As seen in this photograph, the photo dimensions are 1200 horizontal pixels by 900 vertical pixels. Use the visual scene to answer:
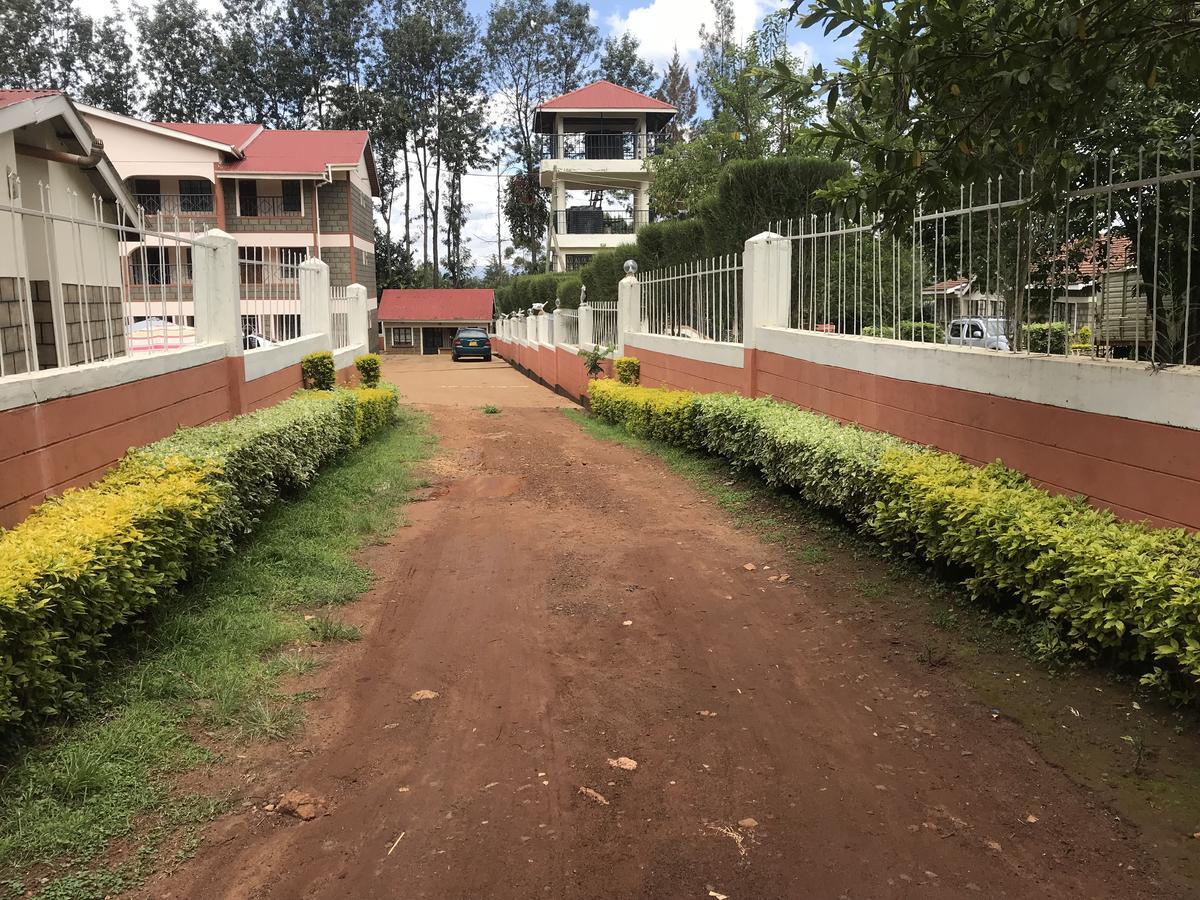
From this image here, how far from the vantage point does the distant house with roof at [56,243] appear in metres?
5.25

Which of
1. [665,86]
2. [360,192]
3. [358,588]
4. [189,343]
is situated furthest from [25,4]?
[358,588]

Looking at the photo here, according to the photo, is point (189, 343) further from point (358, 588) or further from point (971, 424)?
point (971, 424)

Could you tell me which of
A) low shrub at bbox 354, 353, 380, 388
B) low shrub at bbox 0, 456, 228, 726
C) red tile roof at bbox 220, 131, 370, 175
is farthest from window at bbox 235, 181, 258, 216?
low shrub at bbox 0, 456, 228, 726

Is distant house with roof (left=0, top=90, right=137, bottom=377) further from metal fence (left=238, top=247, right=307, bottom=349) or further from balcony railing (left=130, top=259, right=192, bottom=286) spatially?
metal fence (left=238, top=247, right=307, bottom=349)

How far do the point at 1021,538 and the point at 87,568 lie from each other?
12.7 ft

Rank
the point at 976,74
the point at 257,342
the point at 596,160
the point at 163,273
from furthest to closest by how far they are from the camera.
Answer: the point at 596,160 < the point at 257,342 < the point at 163,273 < the point at 976,74

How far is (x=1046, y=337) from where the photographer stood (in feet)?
16.5

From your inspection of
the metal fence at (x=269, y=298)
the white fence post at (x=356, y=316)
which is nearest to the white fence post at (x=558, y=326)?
the white fence post at (x=356, y=316)

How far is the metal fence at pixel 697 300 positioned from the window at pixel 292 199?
21.8m

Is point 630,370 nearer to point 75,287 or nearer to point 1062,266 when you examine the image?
point 75,287

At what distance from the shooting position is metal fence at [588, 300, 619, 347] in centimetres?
1667

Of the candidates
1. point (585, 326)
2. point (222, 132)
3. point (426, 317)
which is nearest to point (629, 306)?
point (585, 326)

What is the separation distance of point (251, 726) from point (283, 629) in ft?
3.50

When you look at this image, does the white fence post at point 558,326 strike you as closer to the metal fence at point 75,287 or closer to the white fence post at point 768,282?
the white fence post at point 768,282
